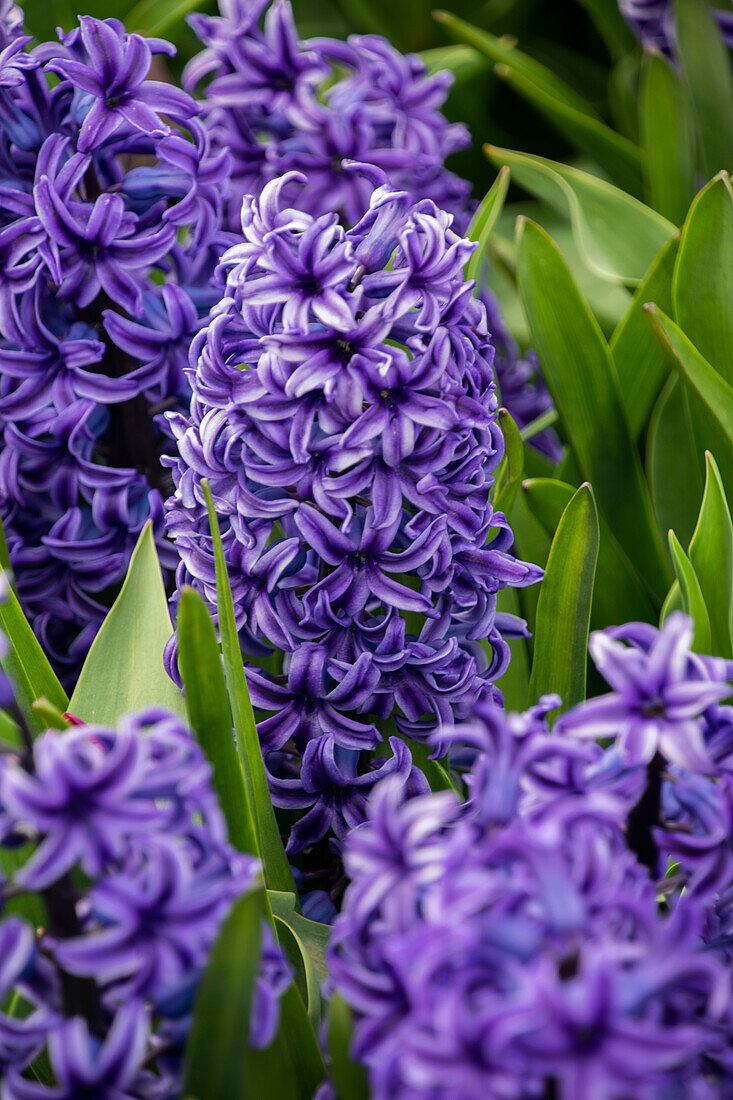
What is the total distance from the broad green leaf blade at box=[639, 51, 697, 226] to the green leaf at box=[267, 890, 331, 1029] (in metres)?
1.14

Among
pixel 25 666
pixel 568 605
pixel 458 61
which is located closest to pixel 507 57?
pixel 458 61

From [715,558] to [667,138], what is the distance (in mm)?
842

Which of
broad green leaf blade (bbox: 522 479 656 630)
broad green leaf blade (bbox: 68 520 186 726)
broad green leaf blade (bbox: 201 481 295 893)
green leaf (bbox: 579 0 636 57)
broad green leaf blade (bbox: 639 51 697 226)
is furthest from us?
green leaf (bbox: 579 0 636 57)

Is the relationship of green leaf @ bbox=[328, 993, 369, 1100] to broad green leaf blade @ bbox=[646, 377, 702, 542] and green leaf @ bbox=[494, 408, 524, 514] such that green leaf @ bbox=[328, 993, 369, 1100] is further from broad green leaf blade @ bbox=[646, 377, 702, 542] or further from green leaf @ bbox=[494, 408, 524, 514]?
broad green leaf blade @ bbox=[646, 377, 702, 542]

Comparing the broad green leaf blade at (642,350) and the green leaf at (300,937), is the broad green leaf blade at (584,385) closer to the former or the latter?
the broad green leaf blade at (642,350)

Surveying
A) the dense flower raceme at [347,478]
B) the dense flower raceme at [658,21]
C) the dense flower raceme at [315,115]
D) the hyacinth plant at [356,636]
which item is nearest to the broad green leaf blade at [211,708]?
the hyacinth plant at [356,636]

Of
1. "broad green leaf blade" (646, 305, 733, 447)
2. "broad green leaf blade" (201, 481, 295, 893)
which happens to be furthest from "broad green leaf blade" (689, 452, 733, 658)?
"broad green leaf blade" (201, 481, 295, 893)

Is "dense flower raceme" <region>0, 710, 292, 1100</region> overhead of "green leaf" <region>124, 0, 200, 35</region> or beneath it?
beneath

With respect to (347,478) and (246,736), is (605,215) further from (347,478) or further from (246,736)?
(246,736)

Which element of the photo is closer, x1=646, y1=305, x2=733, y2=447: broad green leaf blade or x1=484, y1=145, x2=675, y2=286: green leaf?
x1=646, y1=305, x2=733, y2=447: broad green leaf blade

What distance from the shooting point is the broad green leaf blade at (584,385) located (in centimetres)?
105

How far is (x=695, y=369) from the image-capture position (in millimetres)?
919

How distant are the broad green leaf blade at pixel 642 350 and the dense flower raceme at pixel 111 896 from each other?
2.43 feet

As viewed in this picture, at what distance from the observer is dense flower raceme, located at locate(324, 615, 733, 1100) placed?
392 mm
